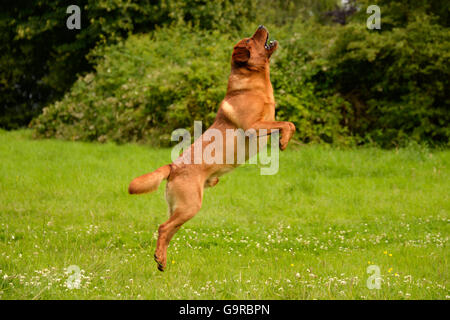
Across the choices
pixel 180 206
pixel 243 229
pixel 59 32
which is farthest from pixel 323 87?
pixel 59 32

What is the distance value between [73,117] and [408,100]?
9.32 metres

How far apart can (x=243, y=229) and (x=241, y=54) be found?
3.35 meters

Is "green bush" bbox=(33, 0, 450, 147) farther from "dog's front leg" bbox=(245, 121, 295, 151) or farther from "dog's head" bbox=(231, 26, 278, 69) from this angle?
"dog's front leg" bbox=(245, 121, 295, 151)

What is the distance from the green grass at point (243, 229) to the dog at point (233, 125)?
32.7 inches

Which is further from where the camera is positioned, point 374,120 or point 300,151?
point 374,120

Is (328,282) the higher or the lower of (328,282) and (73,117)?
the lower

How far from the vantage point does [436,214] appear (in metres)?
7.01

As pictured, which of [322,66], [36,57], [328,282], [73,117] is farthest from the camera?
[36,57]

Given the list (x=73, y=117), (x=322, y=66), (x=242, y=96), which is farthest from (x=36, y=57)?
(x=242, y=96)

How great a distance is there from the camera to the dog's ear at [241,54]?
11.6 feet

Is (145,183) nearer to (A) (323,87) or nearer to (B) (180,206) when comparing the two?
(B) (180,206)

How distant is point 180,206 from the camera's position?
3.49 meters

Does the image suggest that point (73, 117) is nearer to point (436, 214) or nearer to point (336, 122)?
point (336, 122)
